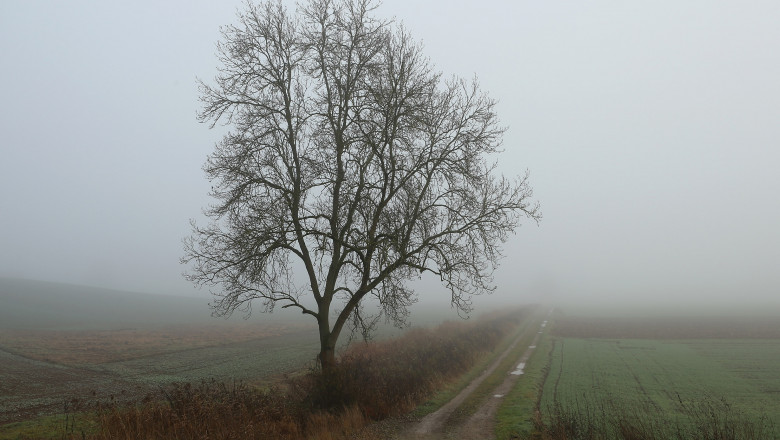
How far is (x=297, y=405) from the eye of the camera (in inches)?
523

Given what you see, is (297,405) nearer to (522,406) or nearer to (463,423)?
(463,423)

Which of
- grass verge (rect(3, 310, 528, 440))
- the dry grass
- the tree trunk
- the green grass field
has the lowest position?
the dry grass

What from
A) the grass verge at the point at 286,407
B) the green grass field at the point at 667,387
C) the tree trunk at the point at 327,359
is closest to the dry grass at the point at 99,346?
the grass verge at the point at 286,407

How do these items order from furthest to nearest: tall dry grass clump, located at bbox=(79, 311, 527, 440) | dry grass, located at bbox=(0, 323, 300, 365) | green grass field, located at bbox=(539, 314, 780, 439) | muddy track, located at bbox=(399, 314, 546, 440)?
dry grass, located at bbox=(0, 323, 300, 365) → green grass field, located at bbox=(539, 314, 780, 439) → muddy track, located at bbox=(399, 314, 546, 440) → tall dry grass clump, located at bbox=(79, 311, 527, 440)

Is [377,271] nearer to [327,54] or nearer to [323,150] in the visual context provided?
[323,150]

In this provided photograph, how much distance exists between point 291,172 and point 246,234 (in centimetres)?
328

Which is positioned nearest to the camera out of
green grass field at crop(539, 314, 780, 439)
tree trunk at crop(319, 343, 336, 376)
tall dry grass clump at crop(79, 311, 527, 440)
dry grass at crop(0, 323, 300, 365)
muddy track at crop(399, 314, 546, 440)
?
tall dry grass clump at crop(79, 311, 527, 440)

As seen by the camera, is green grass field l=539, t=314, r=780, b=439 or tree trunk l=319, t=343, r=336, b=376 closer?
green grass field l=539, t=314, r=780, b=439

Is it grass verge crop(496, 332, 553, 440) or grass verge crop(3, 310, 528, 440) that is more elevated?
grass verge crop(3, 310, 528, 440)

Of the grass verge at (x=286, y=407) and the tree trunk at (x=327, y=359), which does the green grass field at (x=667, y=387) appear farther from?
the tree trunk at (x=327, y=359)

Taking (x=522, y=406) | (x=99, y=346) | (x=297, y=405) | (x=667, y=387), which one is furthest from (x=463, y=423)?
(x=99, y=346)

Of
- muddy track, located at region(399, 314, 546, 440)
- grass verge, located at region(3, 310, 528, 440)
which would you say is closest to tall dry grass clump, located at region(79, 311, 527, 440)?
grass verge, located at region(3, 310, 528, 440)

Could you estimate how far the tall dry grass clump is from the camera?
9.16m

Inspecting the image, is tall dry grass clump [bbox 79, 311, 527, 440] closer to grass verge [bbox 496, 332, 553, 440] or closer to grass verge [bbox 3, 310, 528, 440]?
grass verge [bbox 3, 310, 528, 440]
